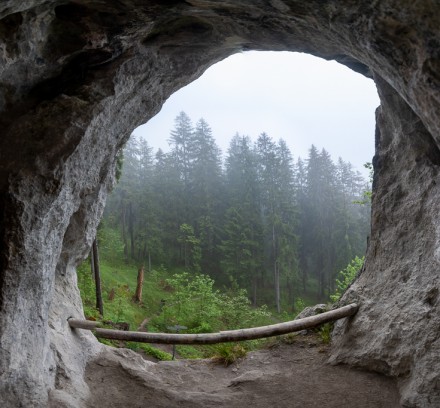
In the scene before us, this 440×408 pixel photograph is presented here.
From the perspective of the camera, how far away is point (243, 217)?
36.3 meters

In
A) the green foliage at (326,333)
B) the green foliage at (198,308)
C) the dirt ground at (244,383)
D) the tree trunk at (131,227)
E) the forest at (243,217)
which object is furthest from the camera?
the tree trunk at (131,227)

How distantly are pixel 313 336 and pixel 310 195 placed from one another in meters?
35.2

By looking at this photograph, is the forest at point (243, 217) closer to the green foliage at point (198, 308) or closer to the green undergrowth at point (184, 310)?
the green undergrowth at point (184, 310)

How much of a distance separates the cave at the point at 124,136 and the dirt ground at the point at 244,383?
0.35m

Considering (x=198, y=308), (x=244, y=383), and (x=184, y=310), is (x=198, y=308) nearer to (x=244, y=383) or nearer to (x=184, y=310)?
(x=184, y=310)

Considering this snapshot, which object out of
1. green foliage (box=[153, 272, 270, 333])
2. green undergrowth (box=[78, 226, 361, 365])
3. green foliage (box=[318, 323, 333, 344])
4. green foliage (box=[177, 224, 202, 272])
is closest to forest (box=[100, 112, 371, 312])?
green foliage (box=[177, 224, 202, 272])

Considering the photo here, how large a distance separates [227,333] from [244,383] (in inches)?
42.2

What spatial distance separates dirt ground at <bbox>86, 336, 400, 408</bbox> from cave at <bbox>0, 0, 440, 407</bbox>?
35 cm

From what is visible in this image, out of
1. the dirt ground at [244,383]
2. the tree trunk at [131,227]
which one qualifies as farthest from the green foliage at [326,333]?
the tree trunk at [131,227]

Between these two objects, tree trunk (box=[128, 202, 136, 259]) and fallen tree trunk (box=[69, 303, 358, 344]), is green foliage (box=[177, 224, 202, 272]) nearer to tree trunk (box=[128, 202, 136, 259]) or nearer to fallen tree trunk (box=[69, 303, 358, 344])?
tree trunk (box=[128, 202, 136, 259])

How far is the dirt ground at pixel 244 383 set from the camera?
20.8ft

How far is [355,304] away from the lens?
24.5 ft

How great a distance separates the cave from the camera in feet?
15.3

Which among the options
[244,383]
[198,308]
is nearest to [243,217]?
[198,308]
